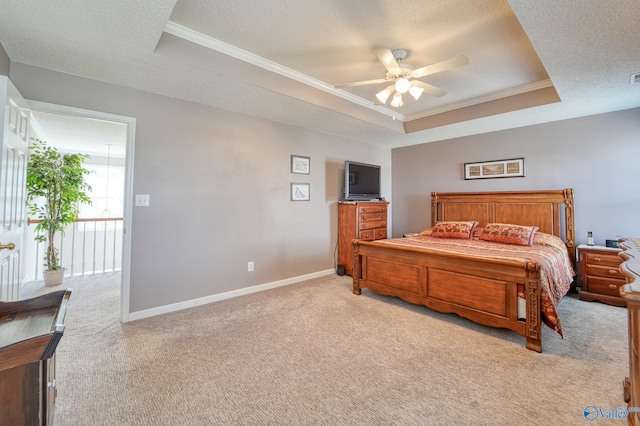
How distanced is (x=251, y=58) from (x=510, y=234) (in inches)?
148

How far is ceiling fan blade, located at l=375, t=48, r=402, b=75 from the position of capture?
2.21m

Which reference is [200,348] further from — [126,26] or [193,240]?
[126,26]

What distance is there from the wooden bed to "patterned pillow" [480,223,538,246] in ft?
1.79

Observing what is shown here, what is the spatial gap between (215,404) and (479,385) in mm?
1671

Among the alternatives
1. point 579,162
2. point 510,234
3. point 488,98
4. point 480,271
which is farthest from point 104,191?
point 579,162

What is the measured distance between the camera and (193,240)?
3205mm

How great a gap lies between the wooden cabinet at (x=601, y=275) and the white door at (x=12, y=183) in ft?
17.5

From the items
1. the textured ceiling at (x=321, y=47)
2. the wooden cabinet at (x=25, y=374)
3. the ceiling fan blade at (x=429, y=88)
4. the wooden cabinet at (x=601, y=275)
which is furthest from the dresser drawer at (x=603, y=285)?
the wooden cabinet at (x=25, y=374)

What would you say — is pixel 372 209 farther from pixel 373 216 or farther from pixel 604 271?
pixel 604 271

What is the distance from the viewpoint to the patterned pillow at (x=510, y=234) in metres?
3.45

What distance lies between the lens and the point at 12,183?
6.27 ft

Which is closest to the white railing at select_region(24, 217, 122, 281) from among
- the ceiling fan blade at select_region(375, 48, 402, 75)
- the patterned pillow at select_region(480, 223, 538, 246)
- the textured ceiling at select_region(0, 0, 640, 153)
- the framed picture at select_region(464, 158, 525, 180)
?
the textured ceiling at select_region(0, 0, 640, 153)

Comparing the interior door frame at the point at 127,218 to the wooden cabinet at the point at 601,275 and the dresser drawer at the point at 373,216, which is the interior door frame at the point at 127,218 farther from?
the wooden cabinet at the point at 601,275

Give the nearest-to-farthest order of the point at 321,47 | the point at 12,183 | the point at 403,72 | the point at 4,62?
1. the point at 12,183
2. the point at 4,62
3. the point at 403,72
4. the point at 321,47
